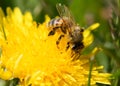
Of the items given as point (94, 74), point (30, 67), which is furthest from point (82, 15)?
point (30, 67)

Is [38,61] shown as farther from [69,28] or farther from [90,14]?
[90,14]

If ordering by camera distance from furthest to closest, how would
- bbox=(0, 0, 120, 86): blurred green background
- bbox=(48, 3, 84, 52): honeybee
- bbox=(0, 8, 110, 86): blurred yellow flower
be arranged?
bbox=(0, 0, 120, 86): blurred green background, bbox=(48, 3, 84, 52): honeybee, bbox=(0, 8, 110, 86): blurred yellow flower

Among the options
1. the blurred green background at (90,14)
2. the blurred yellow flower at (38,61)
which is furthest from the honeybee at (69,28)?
the blurred green background at (90,14)

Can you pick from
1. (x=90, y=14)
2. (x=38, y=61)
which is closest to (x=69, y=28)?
(x=38, y=61)

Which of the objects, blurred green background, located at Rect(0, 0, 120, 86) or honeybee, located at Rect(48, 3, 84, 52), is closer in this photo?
honeybee, located at Rect(48, 3, 84, 52)

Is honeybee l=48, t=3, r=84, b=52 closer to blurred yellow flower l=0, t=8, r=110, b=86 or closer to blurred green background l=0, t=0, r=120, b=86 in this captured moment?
blurred yellow flower l=0, t=8, r=110, b=86

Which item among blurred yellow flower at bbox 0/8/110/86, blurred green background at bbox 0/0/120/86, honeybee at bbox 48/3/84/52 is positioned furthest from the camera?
blurred green background at bbox 0/0/120/86

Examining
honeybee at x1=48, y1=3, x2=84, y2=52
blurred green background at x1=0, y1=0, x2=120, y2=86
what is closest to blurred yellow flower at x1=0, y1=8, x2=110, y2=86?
honeybee at x1=48, y1=3, x2=84, y2=52

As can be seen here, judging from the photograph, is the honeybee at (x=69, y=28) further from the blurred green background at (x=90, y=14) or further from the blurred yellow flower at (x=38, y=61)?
the blurred green background at (x=90, y=14)

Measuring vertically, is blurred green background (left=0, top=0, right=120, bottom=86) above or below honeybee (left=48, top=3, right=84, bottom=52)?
above
